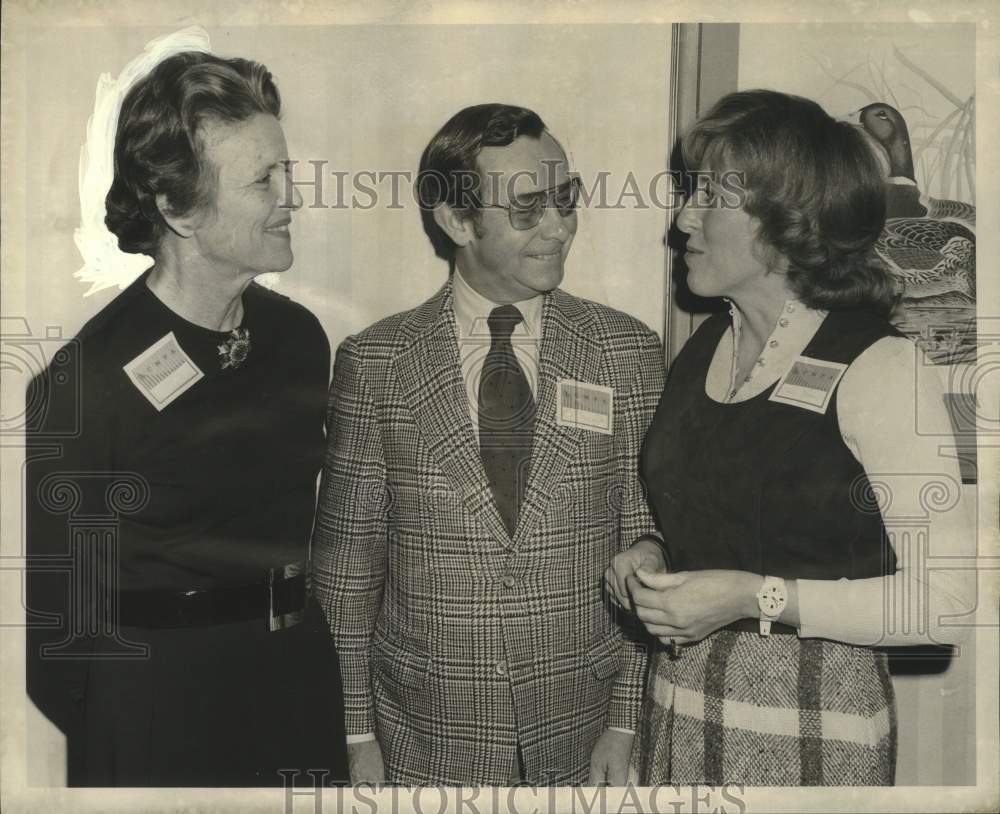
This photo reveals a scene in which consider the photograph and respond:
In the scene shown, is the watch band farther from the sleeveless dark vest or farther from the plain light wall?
the plain light wall

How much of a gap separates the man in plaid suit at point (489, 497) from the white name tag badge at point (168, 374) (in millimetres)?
269

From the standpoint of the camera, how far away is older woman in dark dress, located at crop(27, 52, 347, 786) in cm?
183

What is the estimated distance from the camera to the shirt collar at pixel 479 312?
1.88 meters

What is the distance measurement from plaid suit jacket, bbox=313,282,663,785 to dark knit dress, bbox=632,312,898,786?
0.14 m

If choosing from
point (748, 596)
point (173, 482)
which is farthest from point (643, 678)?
point (173, 482)

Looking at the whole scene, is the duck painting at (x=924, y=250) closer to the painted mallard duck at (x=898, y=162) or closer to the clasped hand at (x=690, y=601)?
the painted mallard duck at (x=898, y=162)

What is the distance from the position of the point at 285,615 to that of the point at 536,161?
0.97 m

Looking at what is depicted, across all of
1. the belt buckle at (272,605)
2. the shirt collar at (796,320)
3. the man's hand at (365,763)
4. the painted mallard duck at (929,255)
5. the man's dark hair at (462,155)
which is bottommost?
the man's hand at (365,763)

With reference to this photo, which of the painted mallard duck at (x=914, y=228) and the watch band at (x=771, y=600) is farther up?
the painted mallard duck at (x=914, y=228)

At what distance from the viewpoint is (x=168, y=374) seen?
5.99 feet

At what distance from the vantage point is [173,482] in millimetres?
1829

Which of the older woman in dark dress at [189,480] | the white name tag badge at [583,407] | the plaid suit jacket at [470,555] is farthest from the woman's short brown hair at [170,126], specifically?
the white name tag badge at [583,407]

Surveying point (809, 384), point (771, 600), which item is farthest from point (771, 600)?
point (809, 384)

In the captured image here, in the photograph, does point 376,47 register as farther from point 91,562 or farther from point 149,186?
point 91,562
